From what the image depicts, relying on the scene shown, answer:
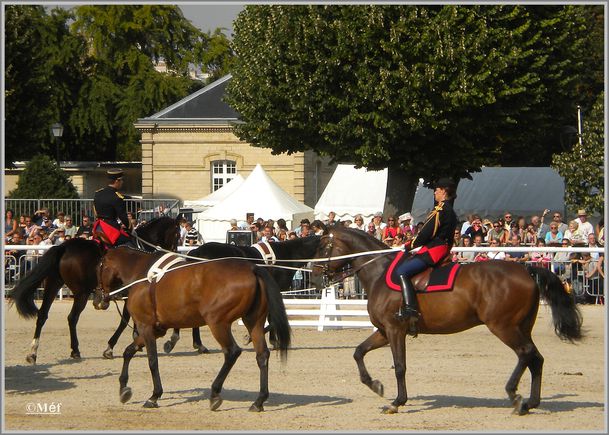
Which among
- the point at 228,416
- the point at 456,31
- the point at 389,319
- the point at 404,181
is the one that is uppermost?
the point at 456,31

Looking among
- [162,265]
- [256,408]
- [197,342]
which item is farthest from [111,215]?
[256,408]

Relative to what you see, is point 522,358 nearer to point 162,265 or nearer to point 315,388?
point 315,388

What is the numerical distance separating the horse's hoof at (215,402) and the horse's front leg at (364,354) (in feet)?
5.09

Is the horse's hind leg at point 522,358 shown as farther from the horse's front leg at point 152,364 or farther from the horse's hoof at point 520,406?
the horse's front leg at point 152,364

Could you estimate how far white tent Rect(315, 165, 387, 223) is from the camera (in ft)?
117

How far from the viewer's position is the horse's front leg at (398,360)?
1152cm

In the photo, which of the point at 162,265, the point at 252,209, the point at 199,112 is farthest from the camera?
the point at 199,112

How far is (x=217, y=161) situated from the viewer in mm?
47500

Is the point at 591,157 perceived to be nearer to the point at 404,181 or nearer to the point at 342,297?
the point at 404,181

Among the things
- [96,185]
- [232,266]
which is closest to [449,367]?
[232,266]

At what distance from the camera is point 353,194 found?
1438 inches

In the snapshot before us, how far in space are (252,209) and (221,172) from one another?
16.5 m

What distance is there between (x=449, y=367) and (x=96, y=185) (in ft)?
132

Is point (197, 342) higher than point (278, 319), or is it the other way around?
point (278, 319)
